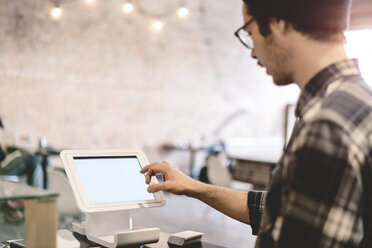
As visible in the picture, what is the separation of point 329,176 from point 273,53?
1.04 feet

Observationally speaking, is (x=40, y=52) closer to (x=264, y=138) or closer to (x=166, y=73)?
(x=166, y=73)

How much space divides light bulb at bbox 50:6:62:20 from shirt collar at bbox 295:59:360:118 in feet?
22.1

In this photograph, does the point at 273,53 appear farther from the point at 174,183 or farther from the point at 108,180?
the point at 108,180

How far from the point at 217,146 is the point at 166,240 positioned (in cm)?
668

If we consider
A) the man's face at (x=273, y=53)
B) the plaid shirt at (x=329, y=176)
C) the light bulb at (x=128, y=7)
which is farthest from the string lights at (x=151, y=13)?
the plaid shirt at (x=329, y=176)

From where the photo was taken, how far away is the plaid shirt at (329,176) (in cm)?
75

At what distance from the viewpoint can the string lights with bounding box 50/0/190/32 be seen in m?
7.17

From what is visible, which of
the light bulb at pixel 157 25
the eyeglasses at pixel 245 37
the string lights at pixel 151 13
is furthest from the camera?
the light bulb at pixel 157 25

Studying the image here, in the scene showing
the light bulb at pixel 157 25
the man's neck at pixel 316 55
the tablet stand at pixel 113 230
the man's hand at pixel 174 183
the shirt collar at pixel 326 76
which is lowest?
the tablet stand at pixel 113 230

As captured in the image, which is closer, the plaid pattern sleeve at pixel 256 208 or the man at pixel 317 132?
the man at pixel 317 132

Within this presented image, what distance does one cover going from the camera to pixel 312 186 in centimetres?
76

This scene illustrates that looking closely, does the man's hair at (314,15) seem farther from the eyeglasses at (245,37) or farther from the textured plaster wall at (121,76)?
the textured plaster wall at (121,76)

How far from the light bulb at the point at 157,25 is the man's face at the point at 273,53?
6956mm

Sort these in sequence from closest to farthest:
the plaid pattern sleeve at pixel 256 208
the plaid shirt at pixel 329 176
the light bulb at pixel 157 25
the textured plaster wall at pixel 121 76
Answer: the plaid shirt at pixel 329 176, the plaid pattern sleeve at pixel 256 208, the textured plaster wall at pixel 121 76, the light bulb at pixel 157 25
